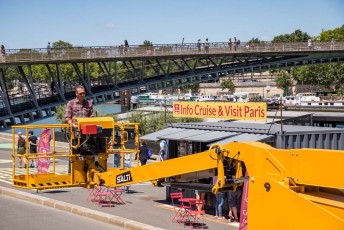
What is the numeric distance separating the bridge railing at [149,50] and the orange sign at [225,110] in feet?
111

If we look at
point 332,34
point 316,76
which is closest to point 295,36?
point 332,34

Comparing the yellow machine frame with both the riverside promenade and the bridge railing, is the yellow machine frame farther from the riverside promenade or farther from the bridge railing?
the bridge railing

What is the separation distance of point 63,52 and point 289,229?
53018 mm

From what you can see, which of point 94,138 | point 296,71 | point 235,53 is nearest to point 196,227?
point 94,138

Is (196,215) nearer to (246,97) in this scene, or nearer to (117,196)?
(117,196)

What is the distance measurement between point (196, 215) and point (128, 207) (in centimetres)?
236

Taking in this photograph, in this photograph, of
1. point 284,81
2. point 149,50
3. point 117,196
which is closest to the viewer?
point 117,196

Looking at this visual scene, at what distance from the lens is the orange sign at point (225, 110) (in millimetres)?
23766

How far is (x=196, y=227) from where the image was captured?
537 inches

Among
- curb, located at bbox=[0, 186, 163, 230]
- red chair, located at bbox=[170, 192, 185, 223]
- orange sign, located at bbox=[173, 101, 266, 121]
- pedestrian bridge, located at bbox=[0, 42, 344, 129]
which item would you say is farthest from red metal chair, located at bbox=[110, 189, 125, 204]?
pedestrian bridge, located at bbox=[0, 42, 344, 129]

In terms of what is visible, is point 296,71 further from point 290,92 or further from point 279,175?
point 279,175

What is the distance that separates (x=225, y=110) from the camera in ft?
81.4

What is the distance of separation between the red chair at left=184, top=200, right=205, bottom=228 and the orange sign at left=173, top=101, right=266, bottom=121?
28.9 ft

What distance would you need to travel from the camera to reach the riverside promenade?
548 inches
